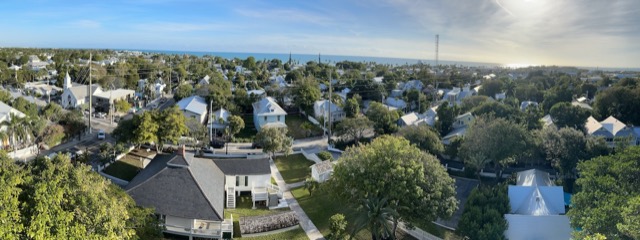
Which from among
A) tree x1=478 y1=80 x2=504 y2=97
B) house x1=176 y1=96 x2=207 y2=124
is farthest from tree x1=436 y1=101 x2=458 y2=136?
tree x1=478 y1=80 x2=504 y2=97

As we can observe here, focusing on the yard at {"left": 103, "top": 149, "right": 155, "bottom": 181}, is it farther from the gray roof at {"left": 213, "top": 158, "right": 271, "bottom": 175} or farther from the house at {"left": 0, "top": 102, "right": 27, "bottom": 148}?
the house at {"left": 0, "top": 102, "right": 27, "bottom": 148}

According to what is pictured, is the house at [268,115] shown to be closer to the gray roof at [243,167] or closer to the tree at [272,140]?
the tree at [272,140]

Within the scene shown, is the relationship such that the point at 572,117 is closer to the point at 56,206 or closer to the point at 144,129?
the point at 144,129

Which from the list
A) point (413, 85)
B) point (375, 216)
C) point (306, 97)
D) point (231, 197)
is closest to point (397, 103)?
point (306, 97)

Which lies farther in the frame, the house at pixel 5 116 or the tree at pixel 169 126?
the tree at pixel 169 126

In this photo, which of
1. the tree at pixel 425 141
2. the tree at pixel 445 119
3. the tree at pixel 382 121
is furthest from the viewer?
the tree at pixel 445 119

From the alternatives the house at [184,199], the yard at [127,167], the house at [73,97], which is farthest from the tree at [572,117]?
the house at [73,97]

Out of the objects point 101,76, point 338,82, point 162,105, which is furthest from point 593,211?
point 101,76

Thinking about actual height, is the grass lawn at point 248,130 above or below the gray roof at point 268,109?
below
